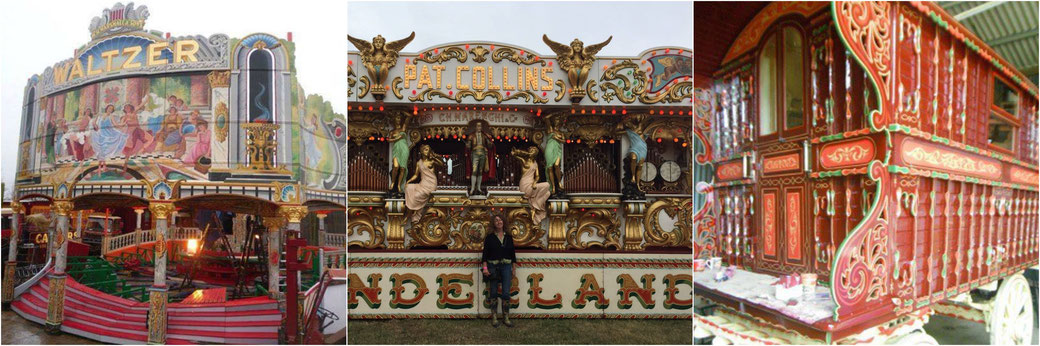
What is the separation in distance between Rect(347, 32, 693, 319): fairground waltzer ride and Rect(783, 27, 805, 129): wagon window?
2.28 m

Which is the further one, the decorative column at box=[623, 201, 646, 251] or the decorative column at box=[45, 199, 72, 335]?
the decorative column at box=[623, 201, 646, 251]

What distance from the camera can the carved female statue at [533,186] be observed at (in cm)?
544

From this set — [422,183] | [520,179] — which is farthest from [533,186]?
[422,183]

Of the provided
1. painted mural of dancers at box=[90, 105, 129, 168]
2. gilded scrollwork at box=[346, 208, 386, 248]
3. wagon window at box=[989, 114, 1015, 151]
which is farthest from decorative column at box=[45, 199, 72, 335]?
wagon window at box=[989, 114, 1015, 151]

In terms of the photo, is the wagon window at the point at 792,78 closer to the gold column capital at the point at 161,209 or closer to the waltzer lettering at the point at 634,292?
the waltzer lettering at the point at 634,292

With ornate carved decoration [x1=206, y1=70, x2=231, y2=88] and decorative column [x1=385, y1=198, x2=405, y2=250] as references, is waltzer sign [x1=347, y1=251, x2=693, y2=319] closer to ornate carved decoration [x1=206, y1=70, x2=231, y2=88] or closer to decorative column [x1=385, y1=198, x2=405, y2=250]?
decorative column [x1=385, y1=198, x2=405, y2=250]

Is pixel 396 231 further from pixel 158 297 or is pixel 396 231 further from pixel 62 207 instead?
pixel 62 207

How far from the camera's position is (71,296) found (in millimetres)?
4234

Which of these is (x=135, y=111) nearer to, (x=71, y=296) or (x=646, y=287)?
(x=71, y=296)

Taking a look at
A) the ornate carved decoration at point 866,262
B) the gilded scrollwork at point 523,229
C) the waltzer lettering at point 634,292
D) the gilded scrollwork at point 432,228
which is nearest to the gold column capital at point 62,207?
the gilded scrollwork at point 432,228

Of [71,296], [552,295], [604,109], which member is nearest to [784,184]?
[604,109]

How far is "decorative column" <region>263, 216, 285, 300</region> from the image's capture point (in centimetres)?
408

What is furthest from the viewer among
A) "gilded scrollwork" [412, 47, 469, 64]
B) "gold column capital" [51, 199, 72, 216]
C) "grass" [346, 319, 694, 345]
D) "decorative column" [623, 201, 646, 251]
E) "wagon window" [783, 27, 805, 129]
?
"decorative column" [623, 201, 646, 251]

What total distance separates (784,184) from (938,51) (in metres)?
1.29
